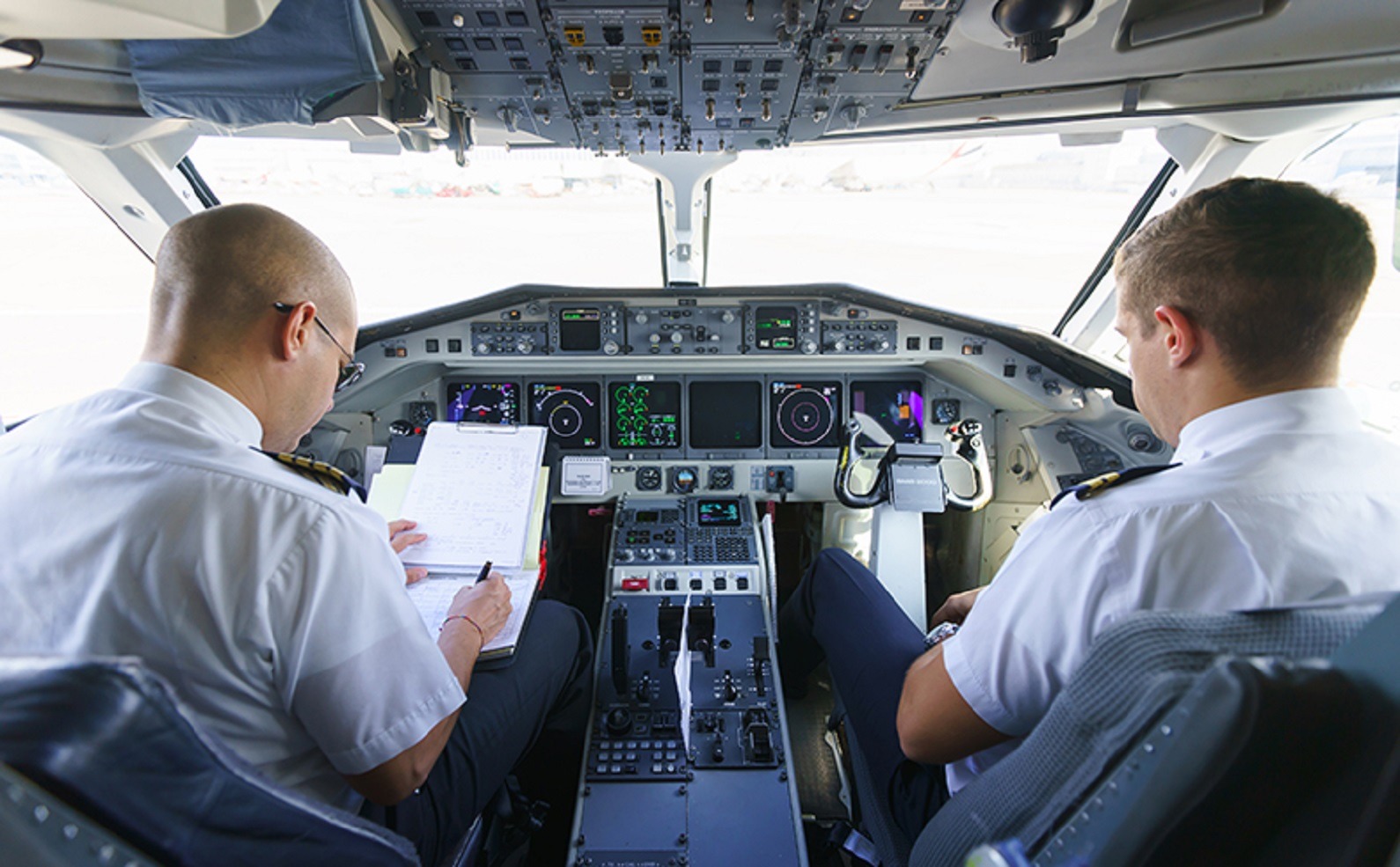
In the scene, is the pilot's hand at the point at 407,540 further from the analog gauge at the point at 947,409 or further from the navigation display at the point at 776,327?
the analog gauge at the point at 947,409

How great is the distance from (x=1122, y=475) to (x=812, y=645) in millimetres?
1342

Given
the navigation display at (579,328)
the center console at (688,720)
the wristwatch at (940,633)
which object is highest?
the navigation display at (579,328)

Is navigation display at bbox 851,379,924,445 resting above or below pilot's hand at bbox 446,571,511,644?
above

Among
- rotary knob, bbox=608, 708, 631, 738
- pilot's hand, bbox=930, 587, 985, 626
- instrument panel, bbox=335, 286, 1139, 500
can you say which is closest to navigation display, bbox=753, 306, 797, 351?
instrument panel, bbox=335, 286, 1139, 500

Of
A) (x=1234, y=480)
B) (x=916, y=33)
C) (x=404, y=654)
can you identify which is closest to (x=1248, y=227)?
(x=1234, y=480)

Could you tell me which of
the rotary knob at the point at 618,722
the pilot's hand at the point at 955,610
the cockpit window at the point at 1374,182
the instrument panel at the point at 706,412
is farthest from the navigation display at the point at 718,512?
the cockpit window at the point at 1374,182

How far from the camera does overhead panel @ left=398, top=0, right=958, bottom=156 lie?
147 cm

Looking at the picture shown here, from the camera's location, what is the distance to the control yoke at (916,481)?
2383 mm

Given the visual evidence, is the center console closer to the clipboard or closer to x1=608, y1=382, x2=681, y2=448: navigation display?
the clipboard

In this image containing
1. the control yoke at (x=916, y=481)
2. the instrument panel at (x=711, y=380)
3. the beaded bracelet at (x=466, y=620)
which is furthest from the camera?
the instrument panel at (x=711, y=380)

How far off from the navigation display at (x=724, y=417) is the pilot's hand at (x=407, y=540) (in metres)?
1.55

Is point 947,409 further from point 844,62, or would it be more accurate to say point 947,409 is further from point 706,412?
point 844,62

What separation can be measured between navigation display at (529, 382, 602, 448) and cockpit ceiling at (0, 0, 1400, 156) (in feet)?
3.77

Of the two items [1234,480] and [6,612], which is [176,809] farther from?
[1234,480]
